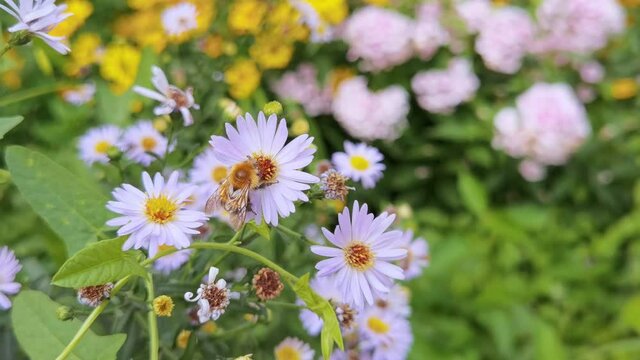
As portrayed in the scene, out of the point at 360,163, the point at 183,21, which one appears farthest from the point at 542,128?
the point at 360,163

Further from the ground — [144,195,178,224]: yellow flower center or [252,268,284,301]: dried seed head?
[252,268,284,301]: dried seed head

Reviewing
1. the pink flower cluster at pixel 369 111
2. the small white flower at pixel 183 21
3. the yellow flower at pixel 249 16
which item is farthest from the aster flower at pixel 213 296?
the pink flower cluster at pixel 369 111

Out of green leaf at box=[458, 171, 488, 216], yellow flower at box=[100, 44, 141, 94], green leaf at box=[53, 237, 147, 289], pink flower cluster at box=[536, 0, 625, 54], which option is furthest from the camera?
pink flower cluster at box=[536, 0, 625, 54]

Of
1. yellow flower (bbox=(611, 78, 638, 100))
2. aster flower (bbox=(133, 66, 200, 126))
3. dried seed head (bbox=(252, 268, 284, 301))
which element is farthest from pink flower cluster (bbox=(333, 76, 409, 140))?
dried seed head (bbox=(252, 268, 284, 301))

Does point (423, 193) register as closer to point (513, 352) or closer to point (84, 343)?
point (513, 352)

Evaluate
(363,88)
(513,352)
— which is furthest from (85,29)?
(513,352)

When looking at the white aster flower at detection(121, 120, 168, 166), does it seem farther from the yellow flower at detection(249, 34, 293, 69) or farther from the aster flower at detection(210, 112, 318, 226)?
the yellow flower at detection(249, 34, 293, 69)
